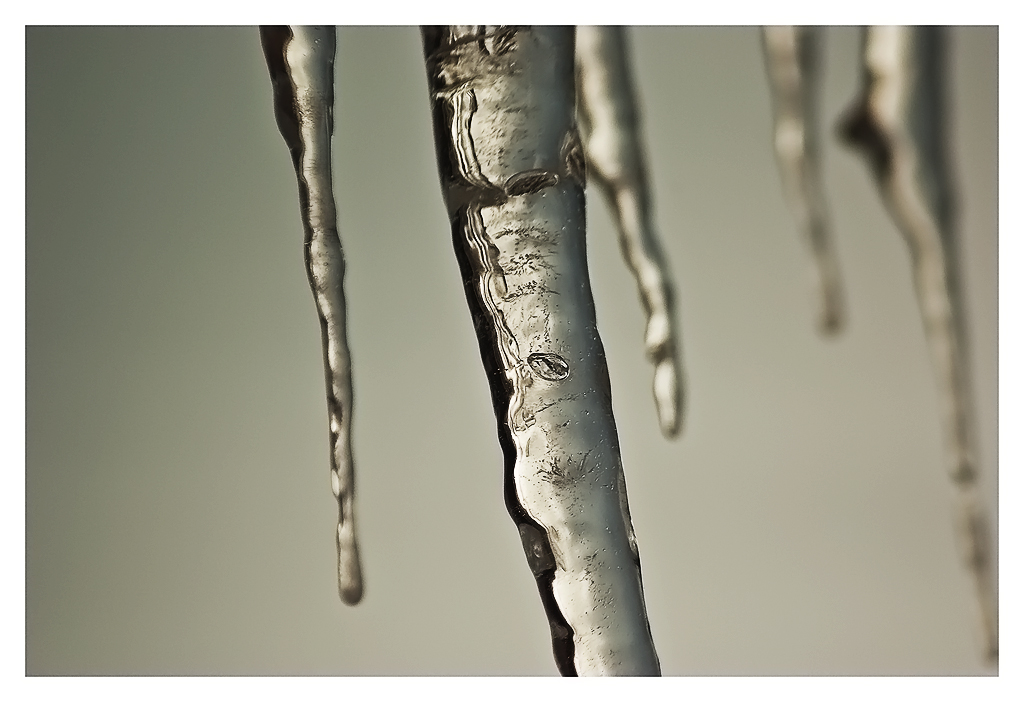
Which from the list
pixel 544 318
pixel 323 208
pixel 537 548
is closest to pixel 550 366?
pixel 544 318

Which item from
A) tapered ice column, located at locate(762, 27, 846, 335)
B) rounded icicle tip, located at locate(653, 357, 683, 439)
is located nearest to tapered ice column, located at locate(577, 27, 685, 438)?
rounded icicle tip, located at locate(653, 357, 683, 439)

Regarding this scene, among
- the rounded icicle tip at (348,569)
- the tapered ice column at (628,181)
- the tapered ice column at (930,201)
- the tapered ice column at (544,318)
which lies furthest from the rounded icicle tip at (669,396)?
the rounded icicle tip at (348,569)

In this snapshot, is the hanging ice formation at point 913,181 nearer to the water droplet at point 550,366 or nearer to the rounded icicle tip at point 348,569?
the water droplet at point 550,366

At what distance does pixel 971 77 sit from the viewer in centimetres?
76

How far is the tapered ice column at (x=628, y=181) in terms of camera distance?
0.73m

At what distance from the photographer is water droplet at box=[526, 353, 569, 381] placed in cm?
68

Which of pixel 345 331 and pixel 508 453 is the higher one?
pixel 345 331

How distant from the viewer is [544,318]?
67cm

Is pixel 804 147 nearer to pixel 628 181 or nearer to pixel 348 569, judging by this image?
pixel 628 181

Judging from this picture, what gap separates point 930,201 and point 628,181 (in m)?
0.27

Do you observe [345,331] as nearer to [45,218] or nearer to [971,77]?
[45,218]

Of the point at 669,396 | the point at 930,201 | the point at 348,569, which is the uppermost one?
the point at 930,201
